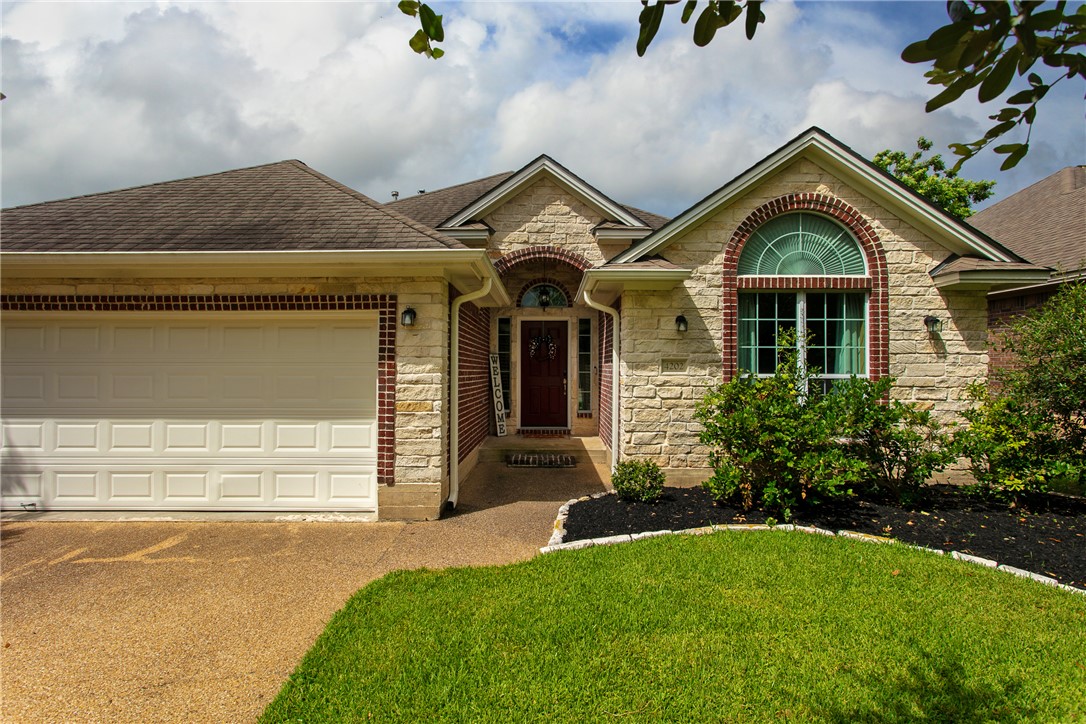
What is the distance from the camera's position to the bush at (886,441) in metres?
6.08

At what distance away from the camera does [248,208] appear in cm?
711

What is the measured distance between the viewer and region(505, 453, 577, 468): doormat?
30.8ft

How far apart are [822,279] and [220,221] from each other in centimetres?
793

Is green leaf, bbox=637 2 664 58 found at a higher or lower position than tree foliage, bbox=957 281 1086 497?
higher

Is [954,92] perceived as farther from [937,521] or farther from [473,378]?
[473,378]

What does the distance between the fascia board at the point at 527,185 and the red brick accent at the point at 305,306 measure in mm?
4898

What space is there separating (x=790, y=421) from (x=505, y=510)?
3542 millimetres

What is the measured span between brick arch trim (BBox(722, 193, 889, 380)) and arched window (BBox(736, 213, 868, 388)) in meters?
0.10

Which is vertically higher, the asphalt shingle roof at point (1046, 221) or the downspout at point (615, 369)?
the asphalt shingle roof at point (1046, 221)

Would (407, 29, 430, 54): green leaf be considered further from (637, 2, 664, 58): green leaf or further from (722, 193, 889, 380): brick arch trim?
(722, 193, 889, 380): brick arch trim

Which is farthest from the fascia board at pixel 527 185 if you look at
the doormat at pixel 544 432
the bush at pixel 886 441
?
the bush at pixel 886 441

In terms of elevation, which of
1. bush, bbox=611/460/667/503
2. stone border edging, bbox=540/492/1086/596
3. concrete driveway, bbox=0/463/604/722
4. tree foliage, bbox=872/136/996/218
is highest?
tree foliage, bbox=872/136/996/218

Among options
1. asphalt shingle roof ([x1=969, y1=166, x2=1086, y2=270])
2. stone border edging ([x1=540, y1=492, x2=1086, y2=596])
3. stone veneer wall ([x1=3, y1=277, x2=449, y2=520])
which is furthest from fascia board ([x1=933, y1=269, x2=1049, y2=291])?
stone veneer wall ([x1=3, y1=277, x2=449, y2=520])

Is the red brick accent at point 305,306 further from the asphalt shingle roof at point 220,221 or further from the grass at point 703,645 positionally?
the grass at point 703,645
